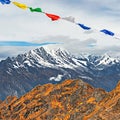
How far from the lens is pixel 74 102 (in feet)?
611

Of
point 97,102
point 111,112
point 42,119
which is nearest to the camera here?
point 111,112

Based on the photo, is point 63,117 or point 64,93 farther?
point 64,93

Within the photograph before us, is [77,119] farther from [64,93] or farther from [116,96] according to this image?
[64,93]

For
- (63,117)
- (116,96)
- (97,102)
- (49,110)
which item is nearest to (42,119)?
(49,110)

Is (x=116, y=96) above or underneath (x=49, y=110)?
above

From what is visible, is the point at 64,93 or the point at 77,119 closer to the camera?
the point at 77,119

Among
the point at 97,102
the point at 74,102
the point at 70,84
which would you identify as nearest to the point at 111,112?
the point at 97,102

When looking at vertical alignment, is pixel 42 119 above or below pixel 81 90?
below

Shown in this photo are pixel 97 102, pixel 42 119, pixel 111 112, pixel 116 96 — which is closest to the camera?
pixel 111 112

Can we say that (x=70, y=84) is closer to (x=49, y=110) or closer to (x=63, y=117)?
(x=49, y=110)

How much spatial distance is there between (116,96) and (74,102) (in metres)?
36.1

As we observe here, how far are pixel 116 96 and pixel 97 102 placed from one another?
45.4 ft

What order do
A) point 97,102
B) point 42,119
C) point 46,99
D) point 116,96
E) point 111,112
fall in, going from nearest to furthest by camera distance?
point 111,112
point 116,96
point 97,102
point 42,119
point 46,99

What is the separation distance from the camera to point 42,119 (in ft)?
607
